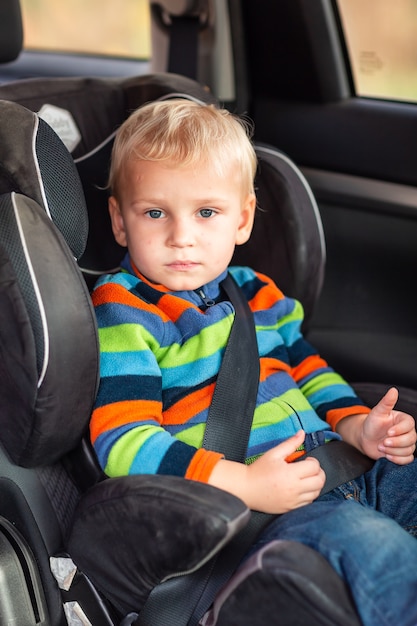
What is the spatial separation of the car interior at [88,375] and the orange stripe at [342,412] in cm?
9

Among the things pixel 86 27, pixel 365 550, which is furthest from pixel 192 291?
pixel 86 27

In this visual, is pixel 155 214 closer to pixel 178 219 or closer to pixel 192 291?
pixel 178 219

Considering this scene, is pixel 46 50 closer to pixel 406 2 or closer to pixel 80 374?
pixel 406 2

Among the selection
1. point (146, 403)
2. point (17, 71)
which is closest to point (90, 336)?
point (146, 403)

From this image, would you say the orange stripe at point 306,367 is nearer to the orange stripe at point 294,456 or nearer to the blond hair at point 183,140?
the orange stripe at point 294,456

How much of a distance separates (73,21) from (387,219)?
4.94 feet

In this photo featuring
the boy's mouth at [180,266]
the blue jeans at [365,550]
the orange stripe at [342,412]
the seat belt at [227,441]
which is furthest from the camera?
the orange stripe at [342,412]

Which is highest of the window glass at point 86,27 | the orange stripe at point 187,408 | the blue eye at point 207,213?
the window glass at point 86,27

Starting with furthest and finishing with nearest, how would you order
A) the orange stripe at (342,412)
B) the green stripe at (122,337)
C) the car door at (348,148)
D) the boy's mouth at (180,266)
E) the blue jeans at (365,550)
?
the car door at (348,148), the orange stripe at (342,412), the boy's mouth at (180,266), the green stripe at (122,337), the blue jeans at (365,550)

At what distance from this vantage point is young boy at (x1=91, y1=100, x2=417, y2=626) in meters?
1.46

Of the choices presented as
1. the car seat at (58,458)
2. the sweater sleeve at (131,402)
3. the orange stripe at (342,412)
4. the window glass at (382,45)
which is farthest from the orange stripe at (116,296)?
the window glass at (382,45)

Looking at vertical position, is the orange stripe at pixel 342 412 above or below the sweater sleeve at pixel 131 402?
below

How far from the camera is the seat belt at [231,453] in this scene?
1428 millimetres

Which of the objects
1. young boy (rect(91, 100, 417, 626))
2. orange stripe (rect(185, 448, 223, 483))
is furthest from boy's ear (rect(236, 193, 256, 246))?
orange stripe (rect(185, 448, 223, 483))
